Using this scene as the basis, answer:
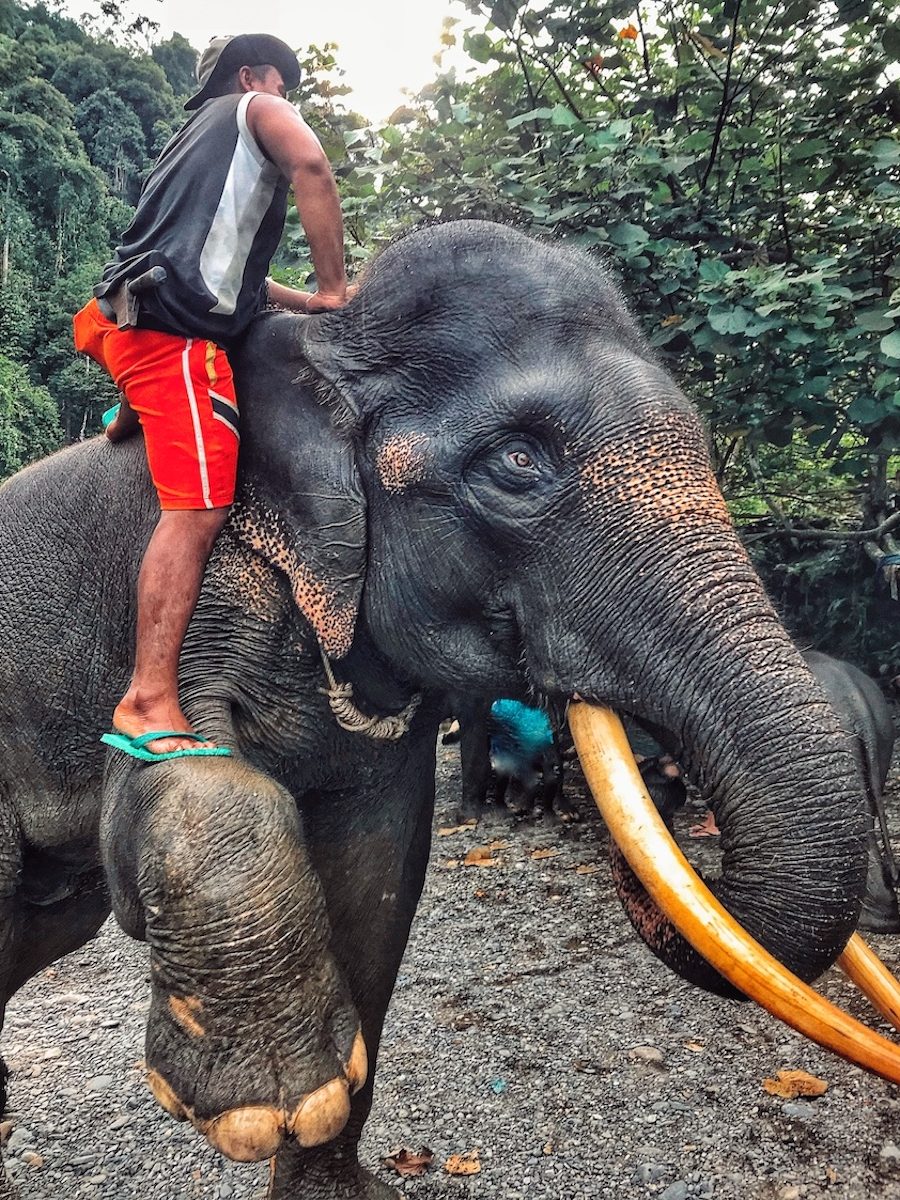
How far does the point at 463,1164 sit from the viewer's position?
296cm

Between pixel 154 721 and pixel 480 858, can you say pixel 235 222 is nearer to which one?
pixel 154 721

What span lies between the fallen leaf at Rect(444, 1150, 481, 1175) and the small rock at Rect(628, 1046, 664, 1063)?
28.5 inches

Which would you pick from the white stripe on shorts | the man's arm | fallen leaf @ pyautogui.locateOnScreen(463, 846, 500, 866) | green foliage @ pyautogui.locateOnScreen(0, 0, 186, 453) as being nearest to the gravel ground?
fallen leaf @ pyautogui.locateOnScreen(463, 846, 500, 866)

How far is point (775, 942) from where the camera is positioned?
1.62 m

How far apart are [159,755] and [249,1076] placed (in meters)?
0.53

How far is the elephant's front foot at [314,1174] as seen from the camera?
258 cm

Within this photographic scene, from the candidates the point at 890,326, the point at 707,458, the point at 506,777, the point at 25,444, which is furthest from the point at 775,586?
the point at 25,444

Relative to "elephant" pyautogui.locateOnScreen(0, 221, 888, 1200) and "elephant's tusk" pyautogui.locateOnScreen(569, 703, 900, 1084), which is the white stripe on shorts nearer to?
"elephant" pyautogui.locateOnScreen(0, 221, 888, 1200)

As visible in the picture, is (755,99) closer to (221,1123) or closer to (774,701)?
(774,701)

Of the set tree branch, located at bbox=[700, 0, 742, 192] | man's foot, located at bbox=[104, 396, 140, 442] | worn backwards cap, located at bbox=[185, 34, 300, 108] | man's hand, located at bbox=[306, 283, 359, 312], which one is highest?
tree branch, located at bbox=[700, 0, 742, 192]

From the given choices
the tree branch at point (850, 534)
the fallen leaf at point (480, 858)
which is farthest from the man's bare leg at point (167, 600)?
the tree branch at point (850, 534)

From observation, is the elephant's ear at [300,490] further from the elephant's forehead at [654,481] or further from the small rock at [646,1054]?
the small rock at [646,1054]

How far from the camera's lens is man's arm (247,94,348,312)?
2.05 m

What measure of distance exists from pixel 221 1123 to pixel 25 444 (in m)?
28.4
